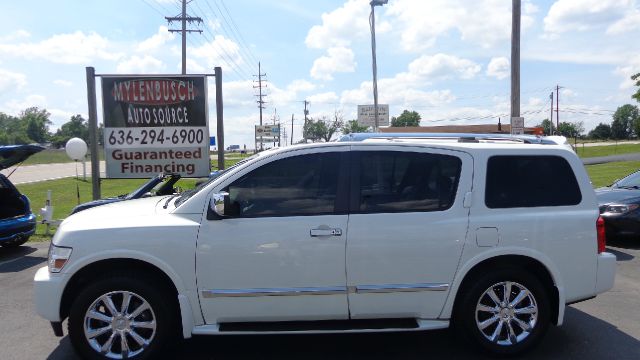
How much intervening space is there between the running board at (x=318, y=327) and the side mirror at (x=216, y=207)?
0.88 metres

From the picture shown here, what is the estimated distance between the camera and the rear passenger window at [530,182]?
4738 millimetres

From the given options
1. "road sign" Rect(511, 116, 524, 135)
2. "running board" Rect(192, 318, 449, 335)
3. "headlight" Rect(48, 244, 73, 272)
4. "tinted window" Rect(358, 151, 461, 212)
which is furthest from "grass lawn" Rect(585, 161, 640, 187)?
"headlight" Rect(48, 244, 73, 272)

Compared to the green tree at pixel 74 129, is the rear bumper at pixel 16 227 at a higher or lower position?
lower

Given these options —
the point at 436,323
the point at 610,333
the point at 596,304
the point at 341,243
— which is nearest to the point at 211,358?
the point at 341,243

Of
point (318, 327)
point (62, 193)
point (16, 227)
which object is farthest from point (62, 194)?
point (318, 327)

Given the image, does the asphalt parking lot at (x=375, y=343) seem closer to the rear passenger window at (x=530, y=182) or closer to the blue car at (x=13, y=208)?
the rear passenger window at (x=530, y=182)

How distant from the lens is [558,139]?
5348 millimetres

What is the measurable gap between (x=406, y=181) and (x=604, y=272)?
1868 mm

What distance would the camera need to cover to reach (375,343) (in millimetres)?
5098

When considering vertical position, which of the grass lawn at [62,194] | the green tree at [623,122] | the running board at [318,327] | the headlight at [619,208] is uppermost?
the green tree at [623,122]

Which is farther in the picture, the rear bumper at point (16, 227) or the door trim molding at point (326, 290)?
the rear bumper at point (16, 227)

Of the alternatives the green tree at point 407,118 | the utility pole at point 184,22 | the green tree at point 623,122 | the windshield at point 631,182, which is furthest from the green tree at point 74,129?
the windshield at point 631,182

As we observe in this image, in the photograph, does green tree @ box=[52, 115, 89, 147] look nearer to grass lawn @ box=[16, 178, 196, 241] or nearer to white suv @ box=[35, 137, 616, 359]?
grass lawn @ box=[16, 178, 196, 241]

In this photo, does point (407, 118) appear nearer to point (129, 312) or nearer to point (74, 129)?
point (74, 129)
